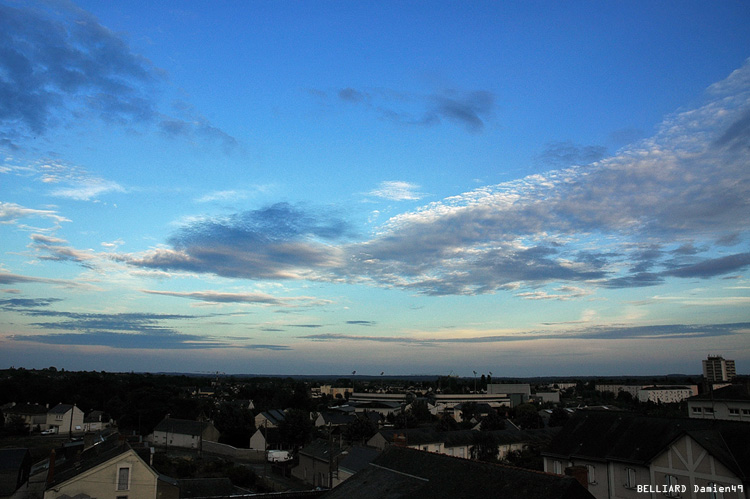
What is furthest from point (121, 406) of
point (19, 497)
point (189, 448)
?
point (19, 497)

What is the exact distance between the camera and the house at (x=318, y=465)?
162 feet

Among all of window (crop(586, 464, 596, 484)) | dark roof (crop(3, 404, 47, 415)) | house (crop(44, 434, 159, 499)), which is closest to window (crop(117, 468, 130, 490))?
house (crop(44, 434, 159, 499))

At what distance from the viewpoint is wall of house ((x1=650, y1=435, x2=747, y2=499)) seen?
24.0 metres

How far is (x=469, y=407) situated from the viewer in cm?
12006

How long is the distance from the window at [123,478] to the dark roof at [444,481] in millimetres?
15723

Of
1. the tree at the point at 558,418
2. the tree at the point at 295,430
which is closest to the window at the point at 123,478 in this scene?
the tree at the point at 295,430

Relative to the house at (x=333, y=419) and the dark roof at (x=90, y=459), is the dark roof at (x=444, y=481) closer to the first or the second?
the dark roof at (x=90, y=459)

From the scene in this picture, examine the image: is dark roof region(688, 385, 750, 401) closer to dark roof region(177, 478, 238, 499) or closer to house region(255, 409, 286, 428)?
dark roof region(177, 478, 238, 499)

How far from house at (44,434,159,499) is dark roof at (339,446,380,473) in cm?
1723

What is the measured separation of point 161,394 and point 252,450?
34.5 m

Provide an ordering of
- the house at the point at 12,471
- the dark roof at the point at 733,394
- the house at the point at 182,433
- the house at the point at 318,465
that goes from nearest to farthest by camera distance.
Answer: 1. the house at the point at 12,471
2. the dark roof at the point at 733,394
3. the house at the point at 318,465
4. the house at the point at 182,433

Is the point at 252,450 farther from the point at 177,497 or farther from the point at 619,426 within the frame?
the point at 619,426

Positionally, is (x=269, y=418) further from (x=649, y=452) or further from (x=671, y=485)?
(x=671, y=485)

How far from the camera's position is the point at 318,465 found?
52031 millimetres
